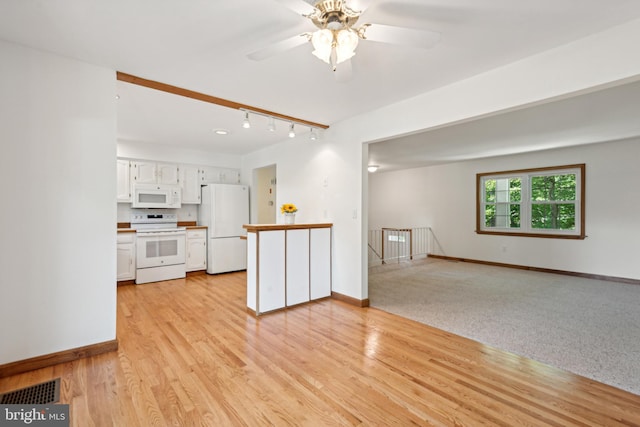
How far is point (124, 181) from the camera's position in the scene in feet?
16.3

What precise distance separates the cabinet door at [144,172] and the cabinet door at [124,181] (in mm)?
102

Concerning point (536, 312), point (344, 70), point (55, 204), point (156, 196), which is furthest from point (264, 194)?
point (536, 312)

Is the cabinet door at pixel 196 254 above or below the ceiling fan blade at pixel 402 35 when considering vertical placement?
below

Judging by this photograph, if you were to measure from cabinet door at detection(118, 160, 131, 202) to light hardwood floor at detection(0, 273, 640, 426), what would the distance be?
8.71ft

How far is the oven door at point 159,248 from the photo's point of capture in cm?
486

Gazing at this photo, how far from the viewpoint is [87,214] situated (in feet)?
7.79

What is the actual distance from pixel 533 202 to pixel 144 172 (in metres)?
7.69

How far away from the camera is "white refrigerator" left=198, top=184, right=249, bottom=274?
5.58 meters

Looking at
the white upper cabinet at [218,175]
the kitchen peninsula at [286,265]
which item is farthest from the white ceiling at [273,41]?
the white upper cabinet at [218,175]

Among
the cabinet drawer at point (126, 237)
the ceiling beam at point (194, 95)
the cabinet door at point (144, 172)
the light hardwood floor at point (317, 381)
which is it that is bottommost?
the light hardwood floor at point (317, 381)

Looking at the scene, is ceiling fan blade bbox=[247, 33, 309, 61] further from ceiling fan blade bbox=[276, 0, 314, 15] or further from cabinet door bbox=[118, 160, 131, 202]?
cabinet door bbox=[118, 160, 131, 202]

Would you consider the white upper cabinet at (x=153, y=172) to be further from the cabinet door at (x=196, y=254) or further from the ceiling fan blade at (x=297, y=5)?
the ceiling fan blade at (x=297, y=5)

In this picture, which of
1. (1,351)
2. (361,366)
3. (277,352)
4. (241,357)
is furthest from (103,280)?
(361,366)

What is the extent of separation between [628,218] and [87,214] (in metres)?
7.60
